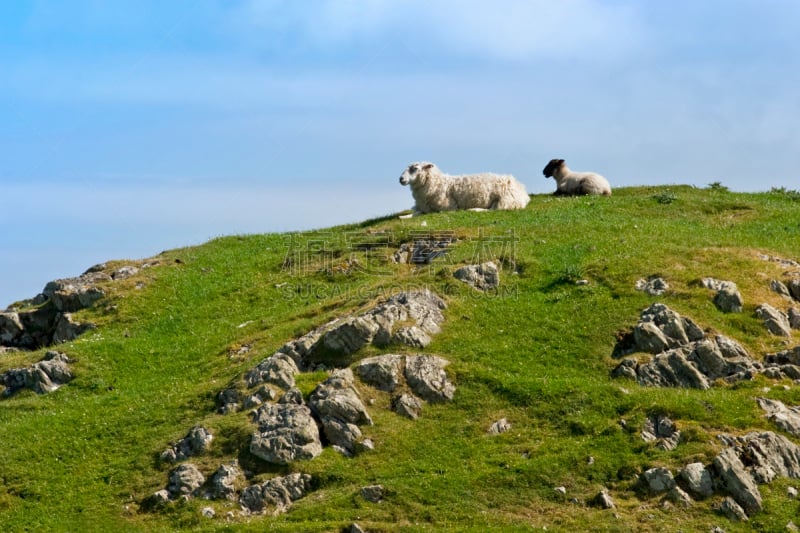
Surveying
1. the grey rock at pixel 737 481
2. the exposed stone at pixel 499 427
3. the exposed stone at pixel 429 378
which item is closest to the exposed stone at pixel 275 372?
the exposed stone at pixel 429 378

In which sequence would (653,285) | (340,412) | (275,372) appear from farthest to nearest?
(653,285)
(275,372)
(340,412)

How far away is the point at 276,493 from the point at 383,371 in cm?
476

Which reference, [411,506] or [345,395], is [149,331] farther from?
[411,506]

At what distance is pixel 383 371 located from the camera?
25.7m

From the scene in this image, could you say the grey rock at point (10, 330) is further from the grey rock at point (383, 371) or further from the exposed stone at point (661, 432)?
the exposed stone at point (661, 432)

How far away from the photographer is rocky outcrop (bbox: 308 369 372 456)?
2388cm

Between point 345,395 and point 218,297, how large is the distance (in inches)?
492

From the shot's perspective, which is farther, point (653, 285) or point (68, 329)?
point (68, 329)

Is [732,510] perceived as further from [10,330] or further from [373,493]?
[10,330]

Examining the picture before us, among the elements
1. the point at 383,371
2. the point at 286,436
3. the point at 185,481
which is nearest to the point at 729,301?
the point at 383,371

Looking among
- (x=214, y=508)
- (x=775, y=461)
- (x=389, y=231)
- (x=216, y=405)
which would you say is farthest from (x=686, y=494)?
(x=389, y=231)

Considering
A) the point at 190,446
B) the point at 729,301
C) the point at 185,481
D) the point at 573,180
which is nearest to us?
the point at 185,481

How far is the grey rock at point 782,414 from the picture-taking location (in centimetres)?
2261

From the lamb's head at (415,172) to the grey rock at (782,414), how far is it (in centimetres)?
2103
